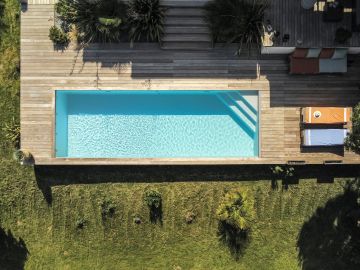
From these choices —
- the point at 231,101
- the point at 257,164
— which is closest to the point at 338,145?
the point at 257,164

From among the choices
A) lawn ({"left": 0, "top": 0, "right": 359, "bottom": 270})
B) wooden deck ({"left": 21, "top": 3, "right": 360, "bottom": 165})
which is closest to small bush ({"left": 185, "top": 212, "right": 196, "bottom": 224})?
lawn ({"left": 0, "top": 0, "right": 359, "bottom": 270})

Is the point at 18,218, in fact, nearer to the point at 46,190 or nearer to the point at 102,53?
the point at 46,190

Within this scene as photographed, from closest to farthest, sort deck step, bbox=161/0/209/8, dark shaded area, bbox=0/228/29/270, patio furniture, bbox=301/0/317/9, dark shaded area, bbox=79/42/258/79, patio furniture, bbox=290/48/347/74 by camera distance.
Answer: patio furniture, bbox=301/0/317/9
patio furniture, bbox=290/48/347/74
deck step, bbox=161/0/209/8
dark shaded area, bbox=79/42/258/79
dark shaded area, bbox=0/228/29/270

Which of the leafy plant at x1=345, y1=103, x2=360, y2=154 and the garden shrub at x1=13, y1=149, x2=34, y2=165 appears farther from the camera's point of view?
the garden shrub at x1=13, y1=149, x2=34, y2=165

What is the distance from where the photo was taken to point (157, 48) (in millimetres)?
20344

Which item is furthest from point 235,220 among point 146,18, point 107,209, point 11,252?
point 11,252

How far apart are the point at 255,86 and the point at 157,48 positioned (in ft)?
16.3

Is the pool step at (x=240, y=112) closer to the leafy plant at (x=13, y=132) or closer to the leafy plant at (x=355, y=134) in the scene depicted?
the leafy plant at (x=355, y=134)

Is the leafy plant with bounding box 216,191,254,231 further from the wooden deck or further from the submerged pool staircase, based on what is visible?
the submerged pool staircase

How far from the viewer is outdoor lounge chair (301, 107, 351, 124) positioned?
64.3ft

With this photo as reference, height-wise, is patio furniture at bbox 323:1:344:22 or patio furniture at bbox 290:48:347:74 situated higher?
patio furniture at bbox 323:1:344:22

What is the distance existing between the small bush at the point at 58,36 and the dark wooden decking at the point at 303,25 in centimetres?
945

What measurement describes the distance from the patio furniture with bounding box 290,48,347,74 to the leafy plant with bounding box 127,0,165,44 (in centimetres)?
631

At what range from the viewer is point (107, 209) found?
20562mm
